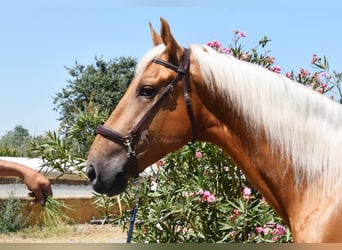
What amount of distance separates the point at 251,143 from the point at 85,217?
901 centimetres

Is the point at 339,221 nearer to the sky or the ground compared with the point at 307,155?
nearer to the ground

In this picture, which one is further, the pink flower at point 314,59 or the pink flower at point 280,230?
the pink flower at point 314,59

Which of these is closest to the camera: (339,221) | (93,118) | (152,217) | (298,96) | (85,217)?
(339,221)

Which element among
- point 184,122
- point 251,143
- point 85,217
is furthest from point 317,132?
point 85,217

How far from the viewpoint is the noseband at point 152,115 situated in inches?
89.9

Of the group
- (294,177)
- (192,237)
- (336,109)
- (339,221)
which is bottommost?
(192,237)

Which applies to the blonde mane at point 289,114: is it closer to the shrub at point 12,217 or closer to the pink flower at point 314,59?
the pink flower at point 314,59

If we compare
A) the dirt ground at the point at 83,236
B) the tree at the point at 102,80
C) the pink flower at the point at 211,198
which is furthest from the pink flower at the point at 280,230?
the tree at the point at 102,80

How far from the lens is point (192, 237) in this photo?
4125 mm

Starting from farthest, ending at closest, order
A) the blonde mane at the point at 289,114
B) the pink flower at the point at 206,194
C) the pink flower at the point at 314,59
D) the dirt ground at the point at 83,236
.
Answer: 1. the dirt ground at the point at 83,236
2. the pink flower at the point at 314,59
3. the pink flower at the point at 206,194
4. the blonde mane at the point at 289,114

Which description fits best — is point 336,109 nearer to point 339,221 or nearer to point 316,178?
point 316,178

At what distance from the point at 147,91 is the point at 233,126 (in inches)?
17.7

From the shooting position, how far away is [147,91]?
7.61 feet

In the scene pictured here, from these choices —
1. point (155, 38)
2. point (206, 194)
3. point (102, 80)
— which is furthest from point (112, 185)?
point (102, 80)
